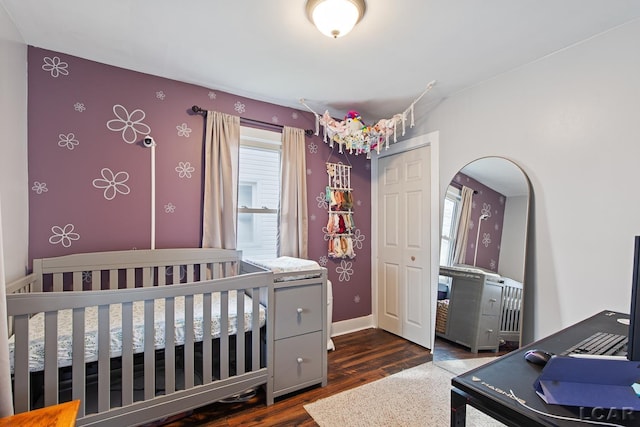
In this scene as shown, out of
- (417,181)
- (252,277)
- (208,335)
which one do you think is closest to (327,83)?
(417,181)

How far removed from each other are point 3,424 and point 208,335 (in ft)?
2.81

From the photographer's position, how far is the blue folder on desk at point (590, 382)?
749 mm

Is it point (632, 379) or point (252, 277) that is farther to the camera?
point (252, 277)

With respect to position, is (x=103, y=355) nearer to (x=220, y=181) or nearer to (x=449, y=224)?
(x=220, y=181)

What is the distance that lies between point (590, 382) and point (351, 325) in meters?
2.62

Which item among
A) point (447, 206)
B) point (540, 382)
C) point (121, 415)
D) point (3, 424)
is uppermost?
point (447, 206)

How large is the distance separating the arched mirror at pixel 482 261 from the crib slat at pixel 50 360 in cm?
251

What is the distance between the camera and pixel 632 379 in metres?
0.77

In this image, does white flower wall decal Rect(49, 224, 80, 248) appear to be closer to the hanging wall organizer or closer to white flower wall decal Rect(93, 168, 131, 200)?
white flower wall decal Rect(93, 168, 131, 200)

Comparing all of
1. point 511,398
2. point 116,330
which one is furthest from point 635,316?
point 116,330

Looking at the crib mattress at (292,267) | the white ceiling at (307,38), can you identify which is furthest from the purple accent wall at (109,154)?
the crib mattress at (292,267)

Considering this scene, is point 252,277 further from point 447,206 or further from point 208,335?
point 447,206

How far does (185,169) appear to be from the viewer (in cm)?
242

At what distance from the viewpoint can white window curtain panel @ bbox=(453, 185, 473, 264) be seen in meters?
2.47
